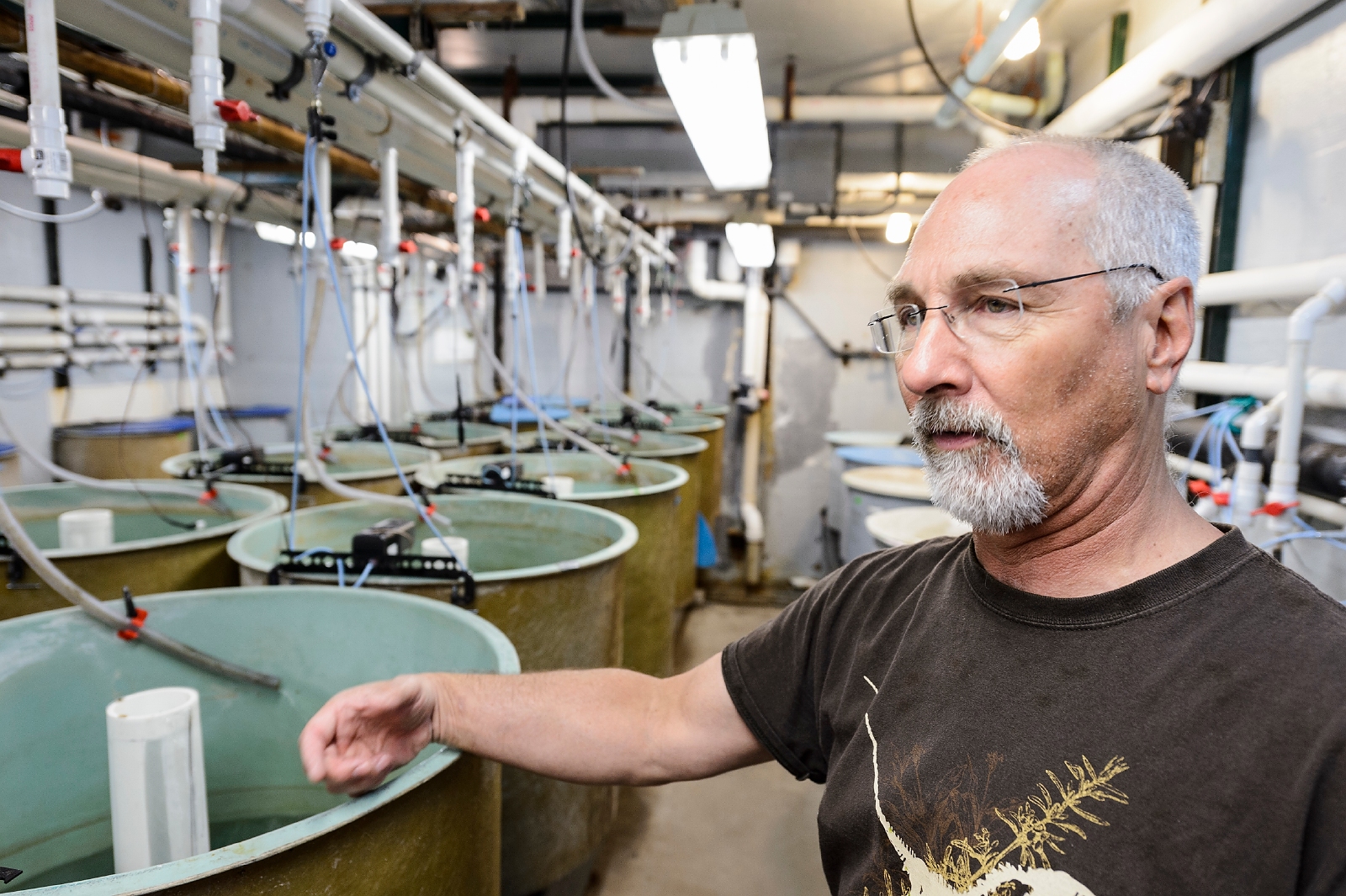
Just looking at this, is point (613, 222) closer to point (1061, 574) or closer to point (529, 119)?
point (529, 119)

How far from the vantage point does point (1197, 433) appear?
1909 millimetres

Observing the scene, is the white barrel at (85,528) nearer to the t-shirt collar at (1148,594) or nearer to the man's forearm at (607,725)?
the man's forearm at (607,725)

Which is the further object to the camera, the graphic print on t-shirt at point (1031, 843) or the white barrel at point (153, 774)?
the white barrel at point (153, 774)

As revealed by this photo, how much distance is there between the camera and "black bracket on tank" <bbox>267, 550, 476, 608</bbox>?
1.39 m

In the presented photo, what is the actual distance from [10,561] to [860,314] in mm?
4693

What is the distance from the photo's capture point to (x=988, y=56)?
2.30 m

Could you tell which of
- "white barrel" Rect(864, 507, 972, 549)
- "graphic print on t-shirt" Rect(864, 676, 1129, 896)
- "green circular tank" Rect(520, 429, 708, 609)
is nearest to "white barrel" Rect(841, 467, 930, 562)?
"white barrel" Rect(864, 507, 972, 549)

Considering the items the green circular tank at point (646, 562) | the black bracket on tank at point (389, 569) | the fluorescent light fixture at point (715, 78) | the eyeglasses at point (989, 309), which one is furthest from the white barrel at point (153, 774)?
the fluorescent light fixture at point (715, 78)

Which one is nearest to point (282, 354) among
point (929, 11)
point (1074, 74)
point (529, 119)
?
point (529, 119)

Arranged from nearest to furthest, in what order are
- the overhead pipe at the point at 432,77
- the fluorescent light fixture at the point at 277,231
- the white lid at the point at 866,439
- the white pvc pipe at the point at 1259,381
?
the overhead pipe at the point at 432,77 → the white pvc pipe at the point at 1259,381 → the fluorescent light fixture at the point at 277,231 → the white lid at the point at 866,439

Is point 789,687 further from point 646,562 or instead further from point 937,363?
point 646,562

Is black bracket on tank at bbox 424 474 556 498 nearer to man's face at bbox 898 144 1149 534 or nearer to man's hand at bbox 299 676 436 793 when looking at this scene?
man's hand at bbox 299 676 436 793

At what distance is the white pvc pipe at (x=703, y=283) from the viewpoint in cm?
512

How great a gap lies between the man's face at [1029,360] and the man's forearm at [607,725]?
1.44ft
